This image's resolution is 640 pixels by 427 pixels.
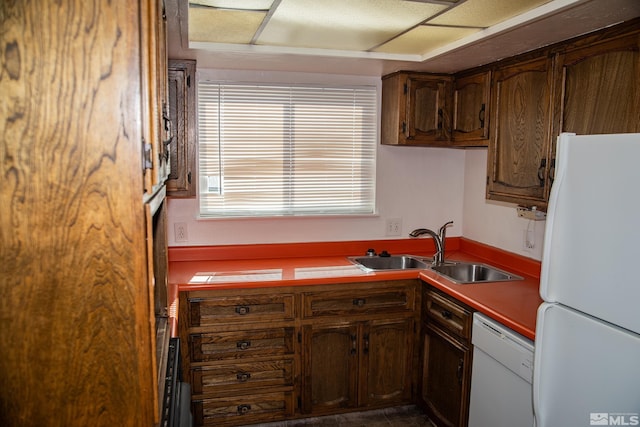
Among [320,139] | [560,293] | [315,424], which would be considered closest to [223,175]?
[320,139]

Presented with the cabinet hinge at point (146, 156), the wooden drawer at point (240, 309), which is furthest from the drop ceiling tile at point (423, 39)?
the cabinet hinge at point (146, 156)

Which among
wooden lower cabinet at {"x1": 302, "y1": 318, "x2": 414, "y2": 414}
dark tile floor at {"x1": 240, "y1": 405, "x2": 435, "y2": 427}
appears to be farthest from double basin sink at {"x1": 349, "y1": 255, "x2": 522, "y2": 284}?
dark tile floor at {"x1": 240, "y1": 405, "x2": 435, "y2": 427}

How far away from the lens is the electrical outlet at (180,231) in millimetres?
3143

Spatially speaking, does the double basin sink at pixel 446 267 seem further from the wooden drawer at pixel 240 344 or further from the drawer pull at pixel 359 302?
the wooden drawer at pixel 240 344

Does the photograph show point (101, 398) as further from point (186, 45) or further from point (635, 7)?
point (635, 7)

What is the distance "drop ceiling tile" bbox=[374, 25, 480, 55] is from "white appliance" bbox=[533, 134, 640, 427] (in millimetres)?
924

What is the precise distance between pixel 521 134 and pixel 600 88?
1.72 feet

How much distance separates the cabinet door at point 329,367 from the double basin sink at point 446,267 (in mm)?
437

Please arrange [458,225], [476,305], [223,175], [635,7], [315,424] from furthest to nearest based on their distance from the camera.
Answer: [458,225]
[223,175]
[315,424]
[476,305]
[635,7]

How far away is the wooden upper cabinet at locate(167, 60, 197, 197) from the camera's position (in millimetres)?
2582

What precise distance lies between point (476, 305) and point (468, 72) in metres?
1.46

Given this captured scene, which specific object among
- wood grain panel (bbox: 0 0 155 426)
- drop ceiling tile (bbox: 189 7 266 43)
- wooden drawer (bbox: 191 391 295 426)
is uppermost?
drop ceiling tile (bbox: 189 7 266 43)

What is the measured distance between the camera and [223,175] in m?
3.17

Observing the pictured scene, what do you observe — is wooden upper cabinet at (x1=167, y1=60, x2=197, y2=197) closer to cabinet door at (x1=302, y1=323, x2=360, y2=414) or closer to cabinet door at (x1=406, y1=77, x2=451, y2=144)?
cabinet door at (x1=302, y1=323, x2=360, y2=414)
